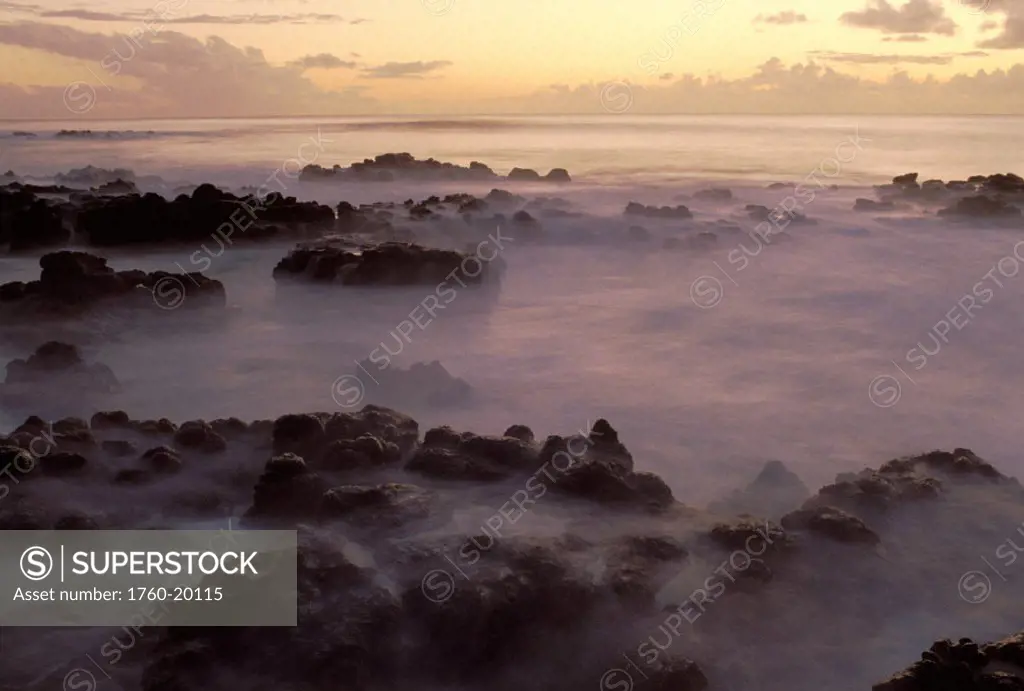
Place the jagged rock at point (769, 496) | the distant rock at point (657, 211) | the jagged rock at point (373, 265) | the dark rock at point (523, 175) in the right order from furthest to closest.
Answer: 1. the dark rock at point (523, 175)
2. the distant rock at point (657, 211)
3. the jagged rock at point (373, 265)
4. the jagged rock at point (769, 496)

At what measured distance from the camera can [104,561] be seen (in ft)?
24.4

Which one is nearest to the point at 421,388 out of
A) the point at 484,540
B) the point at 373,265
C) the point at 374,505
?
the point at 374,505

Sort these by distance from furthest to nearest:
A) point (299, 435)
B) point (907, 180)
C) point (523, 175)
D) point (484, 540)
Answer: point (523, 175), point (907, 180), point (299, 435), point (484, 540)

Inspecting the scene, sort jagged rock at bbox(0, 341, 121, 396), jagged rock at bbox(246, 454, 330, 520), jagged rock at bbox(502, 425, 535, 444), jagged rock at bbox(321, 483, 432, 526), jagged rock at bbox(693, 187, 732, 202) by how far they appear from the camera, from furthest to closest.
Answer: jagged rock at bbox(693, 187, 732, 202) < jagged rock at bbox(0, 341, 121, 396) < jagged rock at bbox(502, 425, 535, 444) < jagged rock at bbox(246, 454, 330, 520) < jagged rock at bbox(321, 483, 432, 526)

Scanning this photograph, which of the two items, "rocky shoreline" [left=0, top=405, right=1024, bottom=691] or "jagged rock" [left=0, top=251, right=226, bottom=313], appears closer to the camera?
"rocky shoreline" [left=0, top=405, right=1024, bottom=691]

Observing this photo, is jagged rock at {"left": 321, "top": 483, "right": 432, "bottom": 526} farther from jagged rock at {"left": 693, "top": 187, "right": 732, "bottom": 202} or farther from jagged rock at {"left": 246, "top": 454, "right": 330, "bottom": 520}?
jagged rock at {"left": 693, "top": 187, "right": 732, "bottom": 202}

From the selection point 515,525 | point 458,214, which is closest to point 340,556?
A: point 515,525

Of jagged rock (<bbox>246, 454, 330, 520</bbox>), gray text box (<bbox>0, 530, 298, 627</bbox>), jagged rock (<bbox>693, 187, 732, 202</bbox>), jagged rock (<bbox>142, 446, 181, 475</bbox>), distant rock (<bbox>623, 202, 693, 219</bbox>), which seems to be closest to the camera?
gray text box (<bbox>0, 530, 298, 627</bbox>)

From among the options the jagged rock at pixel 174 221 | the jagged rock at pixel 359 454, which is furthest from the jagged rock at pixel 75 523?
the jagged rock at pixel 174 221

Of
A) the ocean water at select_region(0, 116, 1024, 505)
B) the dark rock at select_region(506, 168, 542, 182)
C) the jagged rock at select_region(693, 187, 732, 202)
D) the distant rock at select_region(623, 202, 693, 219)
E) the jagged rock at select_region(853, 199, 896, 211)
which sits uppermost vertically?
the dark rock at select_region(506, 168, 542, 182)

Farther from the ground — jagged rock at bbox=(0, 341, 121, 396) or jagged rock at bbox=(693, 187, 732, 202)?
jagged rock at bbox=(693, 187, 732, 202)

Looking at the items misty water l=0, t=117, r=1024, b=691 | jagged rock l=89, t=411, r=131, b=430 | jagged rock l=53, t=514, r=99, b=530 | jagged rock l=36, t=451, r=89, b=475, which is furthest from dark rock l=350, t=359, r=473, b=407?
jagged rock l=53, t=514, r=99, b=530

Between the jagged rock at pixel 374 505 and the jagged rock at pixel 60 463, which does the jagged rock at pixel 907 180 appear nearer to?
the jagged rock at pixel 374 505

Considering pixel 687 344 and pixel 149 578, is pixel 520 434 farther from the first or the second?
pixel 687 344
